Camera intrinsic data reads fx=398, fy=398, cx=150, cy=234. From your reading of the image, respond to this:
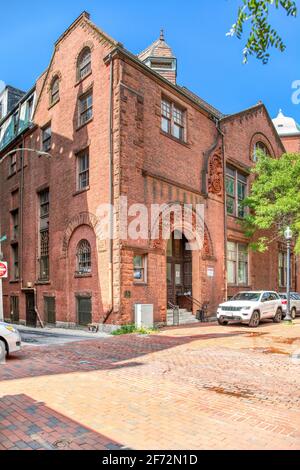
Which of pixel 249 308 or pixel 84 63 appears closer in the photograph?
pixel 249 308

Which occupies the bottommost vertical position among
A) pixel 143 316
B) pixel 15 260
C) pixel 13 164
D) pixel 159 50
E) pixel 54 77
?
pixel 143 316

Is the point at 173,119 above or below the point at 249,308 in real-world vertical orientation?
above

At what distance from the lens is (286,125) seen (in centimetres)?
4047

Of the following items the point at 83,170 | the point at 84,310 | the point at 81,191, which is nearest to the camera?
the point at 84,310

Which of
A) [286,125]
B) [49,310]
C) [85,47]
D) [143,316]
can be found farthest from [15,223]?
[286,125]

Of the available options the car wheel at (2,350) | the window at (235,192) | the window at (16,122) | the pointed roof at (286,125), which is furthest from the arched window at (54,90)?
the pointed roof at (286,125)

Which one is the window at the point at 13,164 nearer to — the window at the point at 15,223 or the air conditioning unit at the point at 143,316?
the window at the point at 15,223

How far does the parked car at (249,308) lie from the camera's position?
17.1m

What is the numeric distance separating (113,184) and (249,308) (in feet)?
25.6

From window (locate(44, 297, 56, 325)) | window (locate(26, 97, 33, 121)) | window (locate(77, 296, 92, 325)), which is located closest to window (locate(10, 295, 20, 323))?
window (locate(44, 297, 56, 325))

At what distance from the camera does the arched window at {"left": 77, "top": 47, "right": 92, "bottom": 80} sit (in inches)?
743

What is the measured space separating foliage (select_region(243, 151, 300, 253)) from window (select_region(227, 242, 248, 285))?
933mm

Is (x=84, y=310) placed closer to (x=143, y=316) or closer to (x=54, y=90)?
(x=143, y=316)
